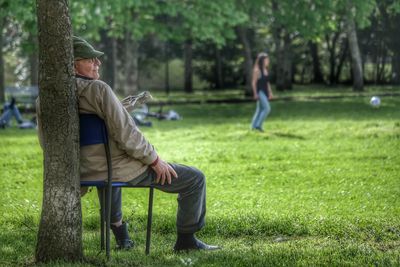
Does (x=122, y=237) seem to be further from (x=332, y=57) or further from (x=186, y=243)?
(x=332, y=57)

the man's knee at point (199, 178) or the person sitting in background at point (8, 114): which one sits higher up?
the man's knee at point (199, 178)

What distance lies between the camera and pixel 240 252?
667 centimetres

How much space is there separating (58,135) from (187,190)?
1143mm

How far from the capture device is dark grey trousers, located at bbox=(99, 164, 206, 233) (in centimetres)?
634

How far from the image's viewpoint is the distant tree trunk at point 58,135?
5863mm

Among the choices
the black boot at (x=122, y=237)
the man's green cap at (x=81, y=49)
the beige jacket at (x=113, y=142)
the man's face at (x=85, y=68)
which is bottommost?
the black boot at (x=122, y=237)

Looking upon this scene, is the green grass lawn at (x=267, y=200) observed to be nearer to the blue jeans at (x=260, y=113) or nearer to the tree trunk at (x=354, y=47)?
the blue jeans at (x=260, y=113)

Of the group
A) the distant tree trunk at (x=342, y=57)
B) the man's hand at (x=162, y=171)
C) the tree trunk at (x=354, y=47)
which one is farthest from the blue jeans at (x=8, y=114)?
the distant tree trunk at (x=342, y=57)

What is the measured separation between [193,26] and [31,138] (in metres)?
12.9

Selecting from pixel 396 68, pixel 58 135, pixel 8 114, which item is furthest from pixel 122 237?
pixel 396 68

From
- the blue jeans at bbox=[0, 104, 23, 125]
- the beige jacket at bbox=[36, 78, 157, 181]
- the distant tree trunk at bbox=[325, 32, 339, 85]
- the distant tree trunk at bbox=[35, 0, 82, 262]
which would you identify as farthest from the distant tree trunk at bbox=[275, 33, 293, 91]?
the distant tree trunk at bbox=[35, 0, 82, 262]

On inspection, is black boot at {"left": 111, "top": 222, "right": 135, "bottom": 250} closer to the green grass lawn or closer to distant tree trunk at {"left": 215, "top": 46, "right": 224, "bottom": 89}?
the green grass lawn

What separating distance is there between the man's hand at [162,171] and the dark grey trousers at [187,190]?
3.0 inches

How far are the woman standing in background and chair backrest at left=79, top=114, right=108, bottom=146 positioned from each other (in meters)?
14.1
